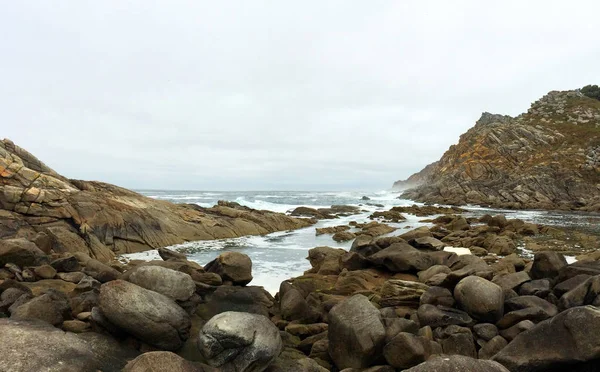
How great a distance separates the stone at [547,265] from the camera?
9664 millimetres

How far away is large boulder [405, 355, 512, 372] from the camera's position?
433 centimetres

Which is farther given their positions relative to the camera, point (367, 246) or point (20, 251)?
point (367, 246)

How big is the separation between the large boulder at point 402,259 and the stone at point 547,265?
298 centimetres

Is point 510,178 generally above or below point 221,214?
above

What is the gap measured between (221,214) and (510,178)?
183 feet

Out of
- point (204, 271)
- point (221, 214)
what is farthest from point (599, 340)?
point (221, 214)

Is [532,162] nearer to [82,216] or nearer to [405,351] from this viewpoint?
[82,216]

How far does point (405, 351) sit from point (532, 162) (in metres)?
71.5

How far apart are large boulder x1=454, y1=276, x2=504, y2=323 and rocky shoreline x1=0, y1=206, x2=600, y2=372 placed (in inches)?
1.0

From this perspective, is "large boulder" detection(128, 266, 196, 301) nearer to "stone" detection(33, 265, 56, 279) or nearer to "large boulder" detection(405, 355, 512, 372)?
"stone" detection(33, 265, 56, 279)

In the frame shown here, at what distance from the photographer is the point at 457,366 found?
4.34m

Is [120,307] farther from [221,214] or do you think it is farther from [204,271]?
[221,214]

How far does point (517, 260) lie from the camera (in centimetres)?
1209

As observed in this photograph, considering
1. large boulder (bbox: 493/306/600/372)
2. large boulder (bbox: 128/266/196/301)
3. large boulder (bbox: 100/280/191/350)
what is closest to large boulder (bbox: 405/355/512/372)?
large boulder (bbox: 493/306/600/372)
